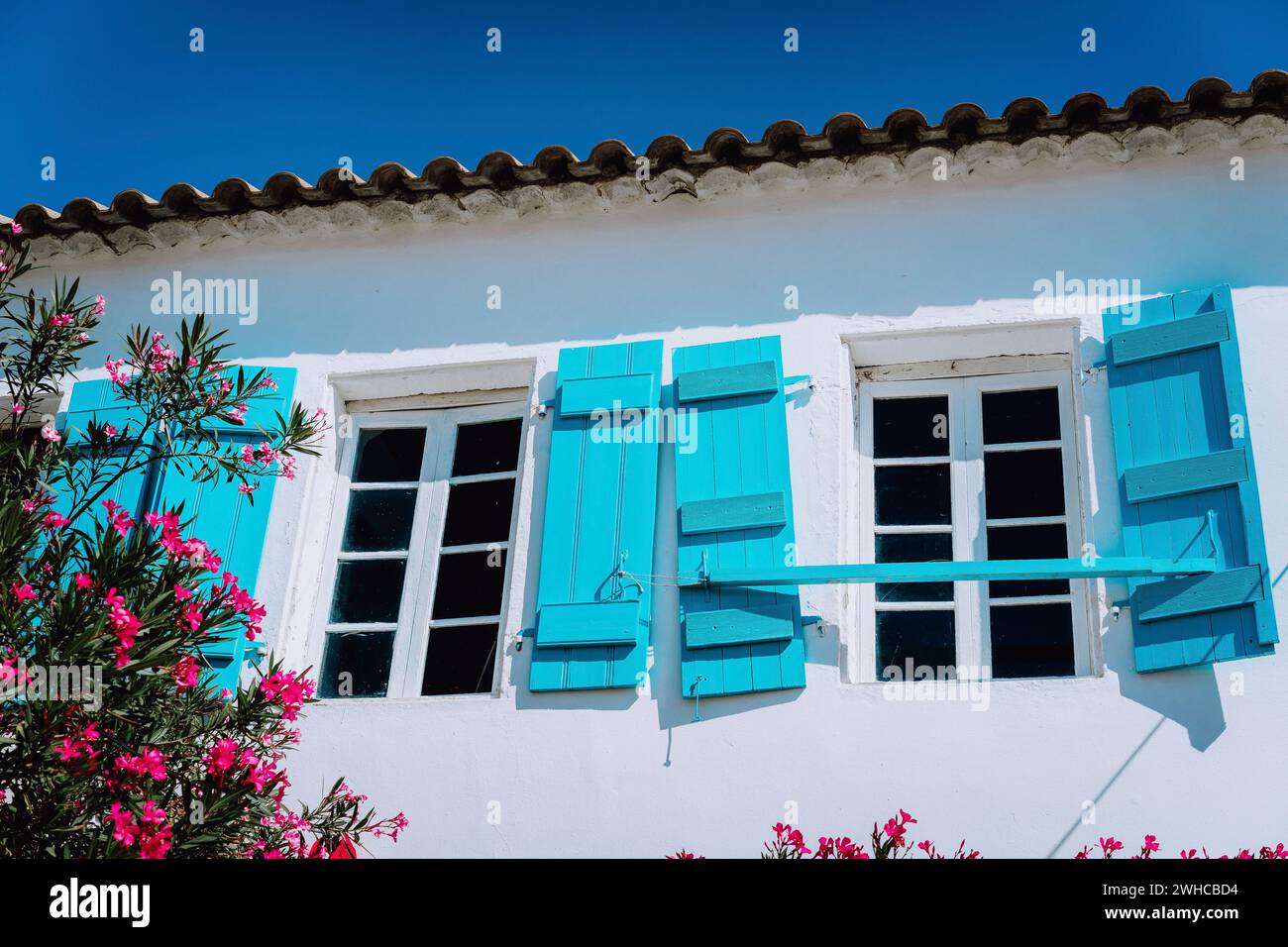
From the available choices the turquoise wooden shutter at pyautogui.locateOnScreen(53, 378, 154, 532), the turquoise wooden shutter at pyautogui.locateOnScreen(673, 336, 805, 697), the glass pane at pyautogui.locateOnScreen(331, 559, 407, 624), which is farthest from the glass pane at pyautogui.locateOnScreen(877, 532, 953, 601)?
the turquoise wooden shutter at pyautogui.locateOnScreen(53, 378, 154, 532)

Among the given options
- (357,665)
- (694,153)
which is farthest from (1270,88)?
(357,665)

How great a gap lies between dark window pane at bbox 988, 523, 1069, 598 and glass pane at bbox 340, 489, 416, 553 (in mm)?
2390

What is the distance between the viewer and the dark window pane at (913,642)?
5035mm

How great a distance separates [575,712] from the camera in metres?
5.01

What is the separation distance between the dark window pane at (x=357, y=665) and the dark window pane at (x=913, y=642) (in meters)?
1.94

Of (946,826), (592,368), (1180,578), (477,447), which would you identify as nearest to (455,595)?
(477,447)

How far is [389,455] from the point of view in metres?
6.02

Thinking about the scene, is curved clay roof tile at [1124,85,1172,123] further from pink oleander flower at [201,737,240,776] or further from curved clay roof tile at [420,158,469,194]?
pink oleander flower at [201,737,240,776]

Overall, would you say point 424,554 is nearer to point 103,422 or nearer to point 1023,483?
point 103,422

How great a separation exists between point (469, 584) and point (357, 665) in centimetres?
55

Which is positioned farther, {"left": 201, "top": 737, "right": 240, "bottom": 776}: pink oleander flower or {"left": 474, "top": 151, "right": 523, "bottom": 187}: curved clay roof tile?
{"left": 474, "top": 151, "right": 523, "bottom": 187}: curved clay roof tile

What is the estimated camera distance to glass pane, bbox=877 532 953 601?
5.21m

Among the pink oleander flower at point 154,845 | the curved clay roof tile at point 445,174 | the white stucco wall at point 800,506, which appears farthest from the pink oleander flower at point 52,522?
the curved clay roof tile at point 445,174

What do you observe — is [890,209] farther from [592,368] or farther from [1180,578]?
[1180,578]
